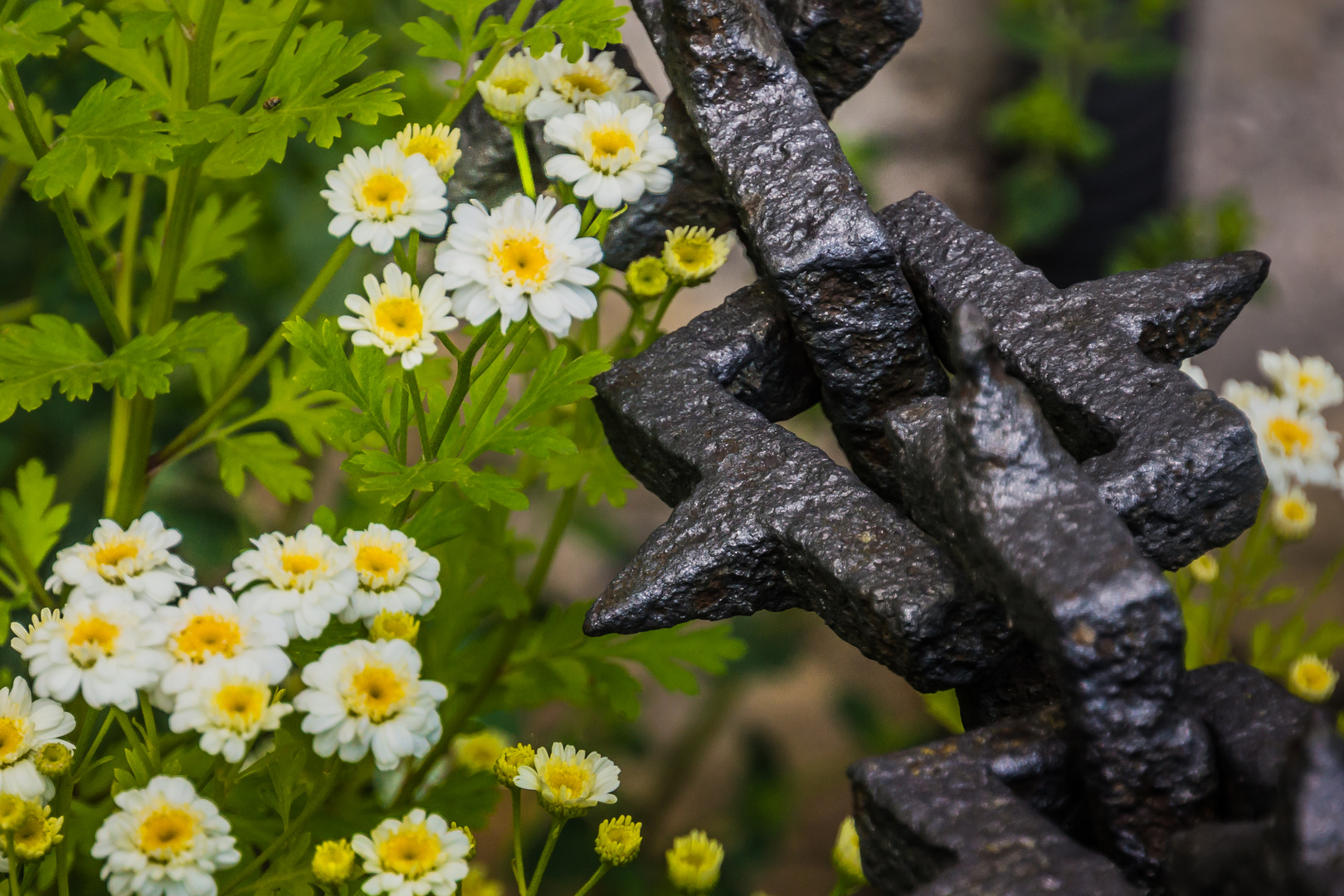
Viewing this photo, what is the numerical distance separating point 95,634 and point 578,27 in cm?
41

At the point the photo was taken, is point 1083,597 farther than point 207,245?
No

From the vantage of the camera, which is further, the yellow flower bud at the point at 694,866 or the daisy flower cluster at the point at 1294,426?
the daisy flower cluster at the point at 1294,426

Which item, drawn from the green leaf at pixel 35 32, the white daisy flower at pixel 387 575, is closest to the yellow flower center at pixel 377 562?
the white daisy flower at pixel 387 575

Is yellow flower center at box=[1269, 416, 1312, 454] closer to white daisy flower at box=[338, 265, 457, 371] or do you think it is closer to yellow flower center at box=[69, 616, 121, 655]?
white daisy flower at box=[338, 265, 457, 371]

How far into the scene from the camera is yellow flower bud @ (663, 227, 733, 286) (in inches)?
27.9

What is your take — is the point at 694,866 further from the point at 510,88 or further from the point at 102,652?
the point at 510,88

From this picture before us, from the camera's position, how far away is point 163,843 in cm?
47

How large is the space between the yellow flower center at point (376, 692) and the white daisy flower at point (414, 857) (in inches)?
2.1

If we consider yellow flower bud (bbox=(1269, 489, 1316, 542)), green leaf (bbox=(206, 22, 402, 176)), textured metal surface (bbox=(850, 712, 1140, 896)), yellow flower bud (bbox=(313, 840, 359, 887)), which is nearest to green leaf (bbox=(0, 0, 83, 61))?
green leaf (bbox=(206, 22, 402, 176))

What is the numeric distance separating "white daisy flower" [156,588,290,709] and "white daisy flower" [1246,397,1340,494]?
2.24 ft

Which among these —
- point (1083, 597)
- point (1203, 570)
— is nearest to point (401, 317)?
point (1083, 597)

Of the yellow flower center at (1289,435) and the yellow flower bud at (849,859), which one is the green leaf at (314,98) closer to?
the yellow flower bud at (849,859)

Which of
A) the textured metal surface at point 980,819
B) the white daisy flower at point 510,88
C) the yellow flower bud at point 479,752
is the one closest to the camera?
the textured metal surface at point 980,819

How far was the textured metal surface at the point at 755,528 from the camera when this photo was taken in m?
0.55
